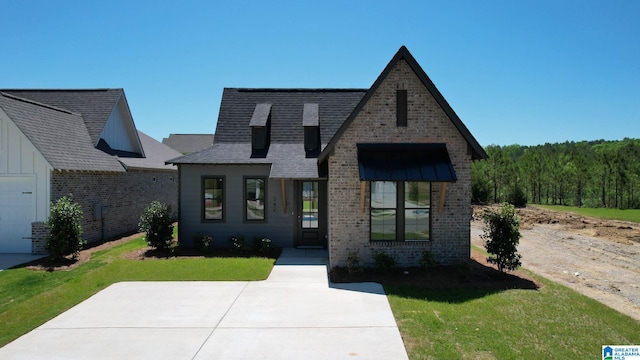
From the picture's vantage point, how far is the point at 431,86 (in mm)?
10703

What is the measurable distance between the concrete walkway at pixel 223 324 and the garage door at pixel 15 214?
6430 mm

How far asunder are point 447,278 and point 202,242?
8727mm

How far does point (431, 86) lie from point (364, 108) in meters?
2.01

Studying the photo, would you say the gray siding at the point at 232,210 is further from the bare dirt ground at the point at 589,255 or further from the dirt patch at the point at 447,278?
the bare dirt ground at the point at 589,255

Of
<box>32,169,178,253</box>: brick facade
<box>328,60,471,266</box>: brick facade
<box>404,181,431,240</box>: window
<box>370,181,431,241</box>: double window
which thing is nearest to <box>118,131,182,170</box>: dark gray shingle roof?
<box>32,169,178,253</box>: brick facade

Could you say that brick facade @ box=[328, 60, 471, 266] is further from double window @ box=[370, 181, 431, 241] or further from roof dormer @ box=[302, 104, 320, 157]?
roof dormer @ box=[302, 104, 320, 157]

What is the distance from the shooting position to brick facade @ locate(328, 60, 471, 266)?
10867 millimetres

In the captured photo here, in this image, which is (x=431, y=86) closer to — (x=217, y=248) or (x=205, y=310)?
(x=205, y=310)

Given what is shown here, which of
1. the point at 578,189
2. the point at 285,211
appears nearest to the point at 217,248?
the point at 285,211

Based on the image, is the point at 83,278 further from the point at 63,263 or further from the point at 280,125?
the point at 280,125

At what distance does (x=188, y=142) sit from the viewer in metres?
48.0

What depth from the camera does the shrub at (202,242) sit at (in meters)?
13.8

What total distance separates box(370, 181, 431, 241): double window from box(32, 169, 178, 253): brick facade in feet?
37.8

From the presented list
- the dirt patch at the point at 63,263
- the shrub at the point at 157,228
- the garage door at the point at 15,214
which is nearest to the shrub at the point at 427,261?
the shrub at the point at 157,228
